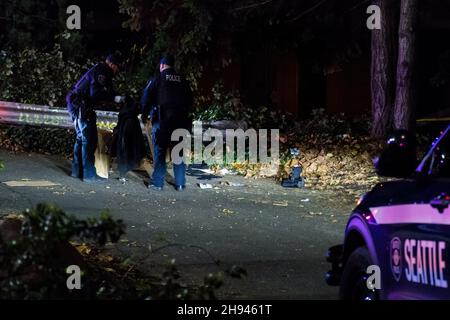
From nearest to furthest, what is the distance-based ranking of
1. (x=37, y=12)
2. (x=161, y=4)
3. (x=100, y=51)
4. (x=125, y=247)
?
1. (x=125, y=247)
2. (x=161, y=4)
3. (x=37, y=12)
4. (x=100, y=51)

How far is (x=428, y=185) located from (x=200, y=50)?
39.7 ft

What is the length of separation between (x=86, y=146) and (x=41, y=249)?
795cm

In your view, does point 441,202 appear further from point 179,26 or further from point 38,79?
point 38,79

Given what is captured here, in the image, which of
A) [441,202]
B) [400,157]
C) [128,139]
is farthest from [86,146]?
[441,202]

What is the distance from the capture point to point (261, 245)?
28.7ft

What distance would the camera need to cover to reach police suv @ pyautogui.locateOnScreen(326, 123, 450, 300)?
4.50m

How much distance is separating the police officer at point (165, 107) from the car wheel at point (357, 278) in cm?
615

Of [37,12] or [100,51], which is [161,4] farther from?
[100,51]

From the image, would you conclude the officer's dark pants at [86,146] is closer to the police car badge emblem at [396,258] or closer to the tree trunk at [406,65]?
the tree trunk at [406,65]

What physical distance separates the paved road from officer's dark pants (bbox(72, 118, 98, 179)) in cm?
22

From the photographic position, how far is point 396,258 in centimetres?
495

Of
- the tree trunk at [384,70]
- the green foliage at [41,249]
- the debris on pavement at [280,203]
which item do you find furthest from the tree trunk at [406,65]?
the green foliage at [41,249]

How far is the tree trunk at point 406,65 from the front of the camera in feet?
48.2
